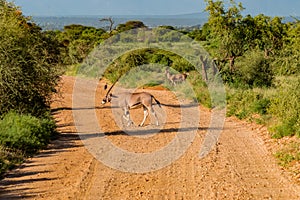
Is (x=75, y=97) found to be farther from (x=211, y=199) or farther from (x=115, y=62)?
(x=211, y=199)

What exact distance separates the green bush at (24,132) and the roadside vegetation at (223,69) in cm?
4

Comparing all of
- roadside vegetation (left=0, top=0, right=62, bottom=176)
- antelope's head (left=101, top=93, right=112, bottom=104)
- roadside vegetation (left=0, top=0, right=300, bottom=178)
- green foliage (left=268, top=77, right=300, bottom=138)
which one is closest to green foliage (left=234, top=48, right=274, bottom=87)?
roadside vegetation (left=0, top=0, right=300, bottom=178)

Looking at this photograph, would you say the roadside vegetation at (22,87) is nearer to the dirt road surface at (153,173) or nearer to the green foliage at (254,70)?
the dirt road surface at (153,173)

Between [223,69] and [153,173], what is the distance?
19034 millimetres

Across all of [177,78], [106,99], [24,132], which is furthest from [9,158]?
[177,78]

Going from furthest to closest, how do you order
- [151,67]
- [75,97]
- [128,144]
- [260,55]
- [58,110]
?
1. [151,67]
2. [260,55]
3. [75,97]
4. [58,110]
5. [128,144]

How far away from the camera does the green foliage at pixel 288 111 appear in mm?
16328

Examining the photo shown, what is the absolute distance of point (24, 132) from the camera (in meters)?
14.1

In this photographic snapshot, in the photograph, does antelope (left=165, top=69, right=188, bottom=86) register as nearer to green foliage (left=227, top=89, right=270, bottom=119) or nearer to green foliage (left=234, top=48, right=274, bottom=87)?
green foliage (left=234, top=48, right=274, bottom=87)

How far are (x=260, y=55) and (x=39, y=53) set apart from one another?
15547mm

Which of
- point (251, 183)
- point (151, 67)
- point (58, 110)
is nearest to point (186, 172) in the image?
point (251, 183)

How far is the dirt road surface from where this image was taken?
10359 mm

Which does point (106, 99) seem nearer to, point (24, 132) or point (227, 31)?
point (24, 132)

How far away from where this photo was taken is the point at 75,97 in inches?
1061
